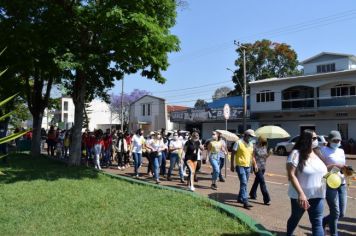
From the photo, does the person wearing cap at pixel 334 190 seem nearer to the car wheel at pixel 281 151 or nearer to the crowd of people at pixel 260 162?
the crowd of people at pixel 260 162

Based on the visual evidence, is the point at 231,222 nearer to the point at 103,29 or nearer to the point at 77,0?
the point at 103,29

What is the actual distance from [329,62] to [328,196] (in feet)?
116

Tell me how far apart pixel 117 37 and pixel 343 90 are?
28.9 metres

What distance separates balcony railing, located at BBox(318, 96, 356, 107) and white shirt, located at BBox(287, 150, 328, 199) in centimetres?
3154

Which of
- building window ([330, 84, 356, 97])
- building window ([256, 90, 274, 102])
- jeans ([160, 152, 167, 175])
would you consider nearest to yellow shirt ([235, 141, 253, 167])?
jeans ([160, 152, 167, 175])

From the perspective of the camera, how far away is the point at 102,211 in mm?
8336

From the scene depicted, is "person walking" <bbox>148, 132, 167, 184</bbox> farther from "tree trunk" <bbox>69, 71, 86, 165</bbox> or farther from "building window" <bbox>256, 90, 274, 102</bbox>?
"building window" <bbox>256, 90, 274, 102</bbox>

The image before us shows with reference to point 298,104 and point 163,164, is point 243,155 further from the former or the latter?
point 298,104

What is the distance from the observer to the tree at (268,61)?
184 feet

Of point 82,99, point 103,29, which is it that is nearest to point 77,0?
point 103,29

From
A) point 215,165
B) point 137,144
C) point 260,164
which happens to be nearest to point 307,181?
point 260,164

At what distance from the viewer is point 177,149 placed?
13.9 m

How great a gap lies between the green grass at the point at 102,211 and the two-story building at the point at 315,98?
28770 mm

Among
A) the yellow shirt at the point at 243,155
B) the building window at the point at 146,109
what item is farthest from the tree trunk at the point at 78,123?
the building window at the point at 146,109
